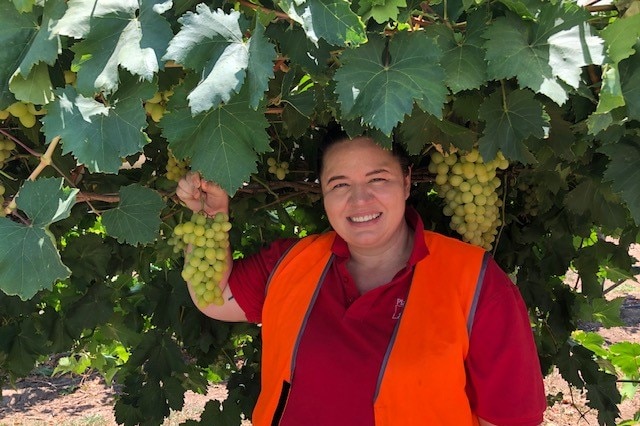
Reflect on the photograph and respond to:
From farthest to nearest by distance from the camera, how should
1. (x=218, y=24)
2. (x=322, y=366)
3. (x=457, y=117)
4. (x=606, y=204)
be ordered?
1. (x=606, y=204)
2. (x=322, y=366)
3. (x=457, y=117)
4. (x=218, y=24)

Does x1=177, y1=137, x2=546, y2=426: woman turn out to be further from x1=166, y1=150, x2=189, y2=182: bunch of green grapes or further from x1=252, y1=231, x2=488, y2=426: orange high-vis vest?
x1=166, y1=150, x2=189, y2=182: bunch of green grapes

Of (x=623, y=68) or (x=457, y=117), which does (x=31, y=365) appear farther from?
(x=623, y=68)

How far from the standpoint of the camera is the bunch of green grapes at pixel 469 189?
83.1 inches

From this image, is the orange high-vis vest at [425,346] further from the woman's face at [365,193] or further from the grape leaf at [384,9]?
the grape leaf at [384,9]

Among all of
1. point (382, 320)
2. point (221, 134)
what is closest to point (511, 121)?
point (221, 134)

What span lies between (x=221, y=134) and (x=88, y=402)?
20.1 ft

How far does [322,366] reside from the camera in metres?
2.02

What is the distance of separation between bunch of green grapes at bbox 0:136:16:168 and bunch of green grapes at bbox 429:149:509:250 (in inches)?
47.5

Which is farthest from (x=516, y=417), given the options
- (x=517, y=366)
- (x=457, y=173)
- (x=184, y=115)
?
(x=184, y=115)

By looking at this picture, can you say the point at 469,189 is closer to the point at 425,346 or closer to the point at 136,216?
the point at 425,346

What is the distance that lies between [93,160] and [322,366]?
97cm

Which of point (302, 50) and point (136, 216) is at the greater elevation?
point (302, 50)

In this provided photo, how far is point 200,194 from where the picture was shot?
207cm

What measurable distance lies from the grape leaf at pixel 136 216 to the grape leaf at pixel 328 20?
712 mm
